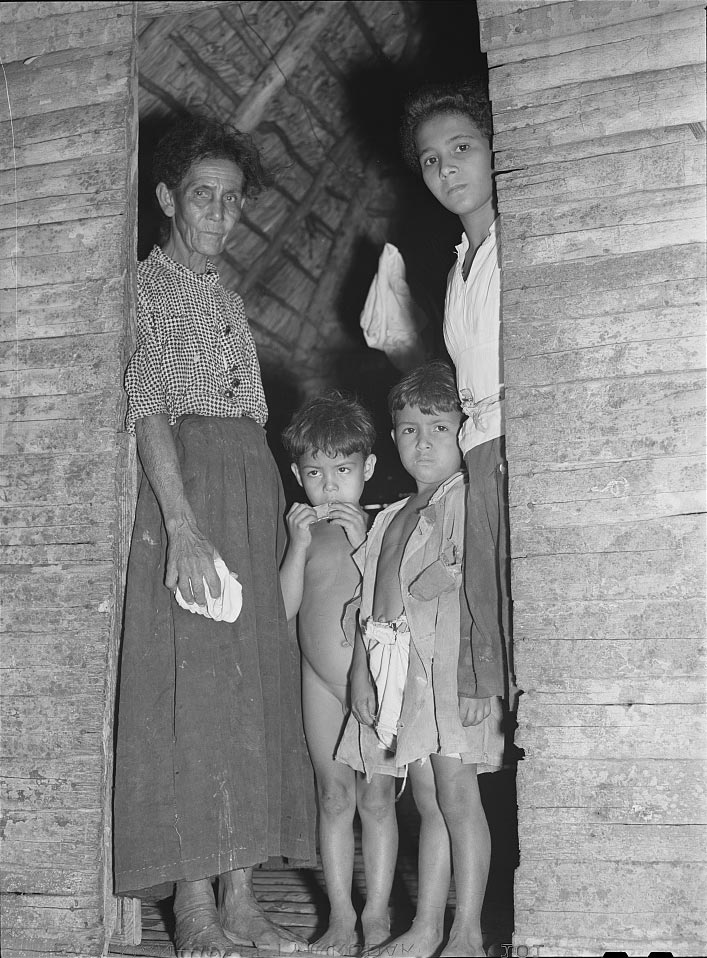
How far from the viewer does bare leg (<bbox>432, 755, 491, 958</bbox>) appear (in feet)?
9.47

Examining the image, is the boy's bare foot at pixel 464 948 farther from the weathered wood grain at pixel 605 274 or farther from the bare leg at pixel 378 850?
the weathered wood grain at pixel 605 274

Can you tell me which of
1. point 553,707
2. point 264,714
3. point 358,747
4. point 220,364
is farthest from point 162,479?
point 553,707

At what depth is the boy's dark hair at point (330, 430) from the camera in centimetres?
364

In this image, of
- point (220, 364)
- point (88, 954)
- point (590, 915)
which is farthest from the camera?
point (220, 364)

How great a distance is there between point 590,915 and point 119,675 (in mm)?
1412

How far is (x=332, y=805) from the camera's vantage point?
3.29 meters

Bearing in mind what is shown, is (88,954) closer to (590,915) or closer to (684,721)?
(590,915)

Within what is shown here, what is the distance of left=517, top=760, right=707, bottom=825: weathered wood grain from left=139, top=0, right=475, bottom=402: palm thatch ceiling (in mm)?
2843

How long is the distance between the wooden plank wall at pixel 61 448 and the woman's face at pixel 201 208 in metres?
0.23

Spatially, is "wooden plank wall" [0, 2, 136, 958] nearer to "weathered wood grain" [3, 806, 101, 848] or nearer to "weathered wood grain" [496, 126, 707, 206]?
"weathered wood grain" [3, 806, 101, 848]

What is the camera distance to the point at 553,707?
2707 millimetres

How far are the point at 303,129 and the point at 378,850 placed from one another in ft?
12.1

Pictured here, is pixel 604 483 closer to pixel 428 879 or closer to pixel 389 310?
pixel 428 879

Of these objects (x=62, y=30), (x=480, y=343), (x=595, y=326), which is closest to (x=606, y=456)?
(x=595, y=326)
